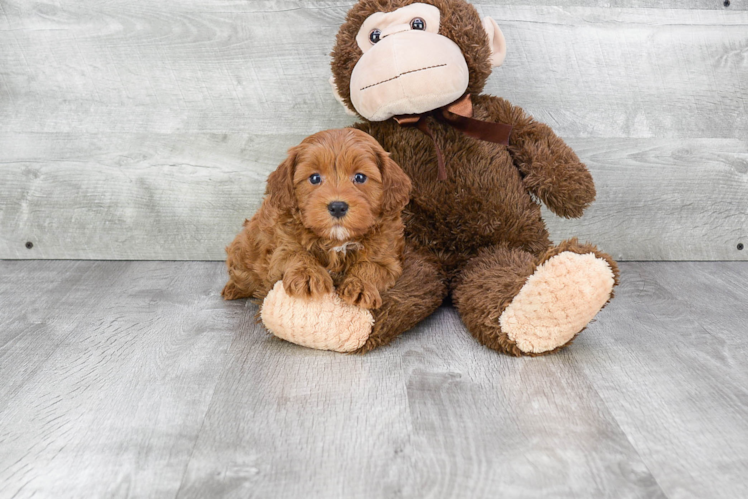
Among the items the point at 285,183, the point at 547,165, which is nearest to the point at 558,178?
the point at 547,165

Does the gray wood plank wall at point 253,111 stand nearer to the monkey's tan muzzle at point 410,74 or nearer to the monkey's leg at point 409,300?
the monkey's tan muzzle at point 410,74

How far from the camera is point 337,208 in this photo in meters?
1.09

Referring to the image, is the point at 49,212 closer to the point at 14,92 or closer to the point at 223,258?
the point at 14,92

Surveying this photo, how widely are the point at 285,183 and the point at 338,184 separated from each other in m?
0.10

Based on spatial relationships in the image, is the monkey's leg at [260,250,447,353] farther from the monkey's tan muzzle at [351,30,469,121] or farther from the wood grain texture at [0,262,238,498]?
the monkey's tan muzzle at [351,30,469,121]

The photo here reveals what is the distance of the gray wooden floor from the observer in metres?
0.86

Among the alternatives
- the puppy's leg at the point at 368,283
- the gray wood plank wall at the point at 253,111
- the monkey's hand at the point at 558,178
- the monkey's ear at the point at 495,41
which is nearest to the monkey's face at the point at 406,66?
Result: the monkey's ear at the point at 495,41

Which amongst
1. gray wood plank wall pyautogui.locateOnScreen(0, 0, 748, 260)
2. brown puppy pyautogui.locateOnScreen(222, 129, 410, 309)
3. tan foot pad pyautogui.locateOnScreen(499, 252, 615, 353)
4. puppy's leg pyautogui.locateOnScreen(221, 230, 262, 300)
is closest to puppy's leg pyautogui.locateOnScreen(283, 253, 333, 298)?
brown puppy pyautogui.locateOnScreen(222, 129, 410, 309)

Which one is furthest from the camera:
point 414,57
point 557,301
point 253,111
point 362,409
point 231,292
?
point 253,111

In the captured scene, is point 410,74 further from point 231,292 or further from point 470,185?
point 231,292

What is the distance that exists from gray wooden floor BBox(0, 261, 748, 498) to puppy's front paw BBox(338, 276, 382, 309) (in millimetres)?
109

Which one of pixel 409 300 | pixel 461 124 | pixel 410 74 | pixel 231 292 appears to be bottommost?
pixel 231 292

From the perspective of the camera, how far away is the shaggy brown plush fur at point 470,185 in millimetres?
1332

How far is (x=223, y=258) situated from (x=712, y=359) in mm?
1247
